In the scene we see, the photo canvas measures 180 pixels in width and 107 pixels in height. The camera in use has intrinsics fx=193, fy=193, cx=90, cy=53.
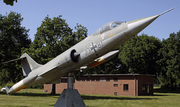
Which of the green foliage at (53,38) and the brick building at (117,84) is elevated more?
the green foliage at (53,38)

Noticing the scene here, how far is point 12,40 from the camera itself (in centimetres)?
4331

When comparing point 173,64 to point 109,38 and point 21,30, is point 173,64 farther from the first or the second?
point 109,38

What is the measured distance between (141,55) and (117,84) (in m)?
18.3

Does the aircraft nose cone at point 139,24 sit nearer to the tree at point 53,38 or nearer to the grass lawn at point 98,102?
the grass lawn at point 98,102

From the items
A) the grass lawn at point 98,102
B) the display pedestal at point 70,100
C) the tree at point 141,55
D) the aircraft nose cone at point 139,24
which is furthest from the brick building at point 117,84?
the aircraft nose cone at point 139,24

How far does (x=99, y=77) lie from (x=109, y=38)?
34.2 meters

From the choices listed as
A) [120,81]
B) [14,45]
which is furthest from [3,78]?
[120,81]

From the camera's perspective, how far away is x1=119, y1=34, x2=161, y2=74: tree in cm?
5825

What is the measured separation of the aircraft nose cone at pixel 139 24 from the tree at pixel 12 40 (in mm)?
29675

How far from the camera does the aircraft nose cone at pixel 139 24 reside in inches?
392

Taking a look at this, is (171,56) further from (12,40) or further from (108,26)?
(108,26)

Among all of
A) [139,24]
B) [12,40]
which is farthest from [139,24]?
[12,40]

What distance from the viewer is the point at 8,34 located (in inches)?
1640

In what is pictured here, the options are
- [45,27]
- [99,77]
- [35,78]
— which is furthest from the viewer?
[99,77]
